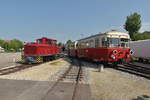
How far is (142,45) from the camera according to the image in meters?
18.9

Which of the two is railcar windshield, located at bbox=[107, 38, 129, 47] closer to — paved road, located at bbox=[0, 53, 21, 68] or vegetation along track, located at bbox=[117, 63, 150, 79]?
vegetation along track, located at bbox=[117, 63, 150, 79]

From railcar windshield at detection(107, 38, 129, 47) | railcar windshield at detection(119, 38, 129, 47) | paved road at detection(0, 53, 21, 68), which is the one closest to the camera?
railcar windshield at detection(107, 38, 129, 47)

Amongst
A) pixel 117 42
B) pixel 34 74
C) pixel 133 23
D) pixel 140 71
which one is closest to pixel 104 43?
pixel 117 42

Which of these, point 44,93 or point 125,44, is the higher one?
point 125,44

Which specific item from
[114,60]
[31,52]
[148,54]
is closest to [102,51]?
[114,60]

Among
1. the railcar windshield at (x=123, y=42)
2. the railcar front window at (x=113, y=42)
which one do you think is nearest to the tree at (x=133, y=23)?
the railcar windshield at (x=123, y=42)

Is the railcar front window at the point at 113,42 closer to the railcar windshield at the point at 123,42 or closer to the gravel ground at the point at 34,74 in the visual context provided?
the railcar windshield at the point at 123,42

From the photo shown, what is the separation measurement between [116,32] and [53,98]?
10.4 meters

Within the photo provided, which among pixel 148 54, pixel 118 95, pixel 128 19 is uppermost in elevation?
pixel 128 19

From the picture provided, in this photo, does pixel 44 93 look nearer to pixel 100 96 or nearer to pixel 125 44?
pixel 100 96

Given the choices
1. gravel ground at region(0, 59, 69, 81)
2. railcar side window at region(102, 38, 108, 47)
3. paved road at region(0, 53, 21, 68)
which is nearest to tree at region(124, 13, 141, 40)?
railcar side window at region(102, 38, 108, 47)

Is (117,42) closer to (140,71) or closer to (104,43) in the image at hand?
(104,43)

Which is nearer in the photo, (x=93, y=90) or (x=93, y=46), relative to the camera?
(x=93, y=90)

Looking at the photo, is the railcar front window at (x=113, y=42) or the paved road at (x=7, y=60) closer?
the railcar front window at (x=113, y=42)
